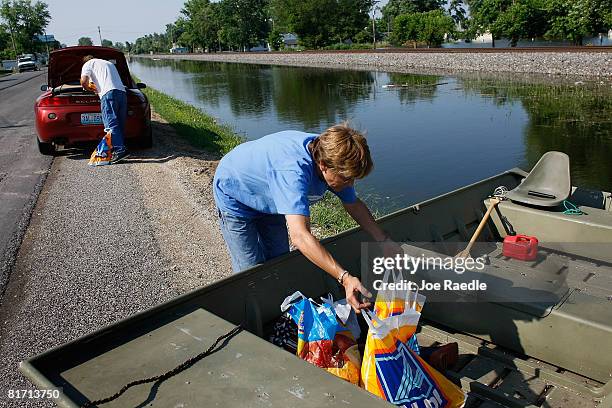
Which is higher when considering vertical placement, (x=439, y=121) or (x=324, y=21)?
(x=324, y=21)

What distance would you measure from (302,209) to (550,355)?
179cm

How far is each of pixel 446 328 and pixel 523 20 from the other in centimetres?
4621

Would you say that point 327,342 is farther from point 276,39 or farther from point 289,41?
point 289,41

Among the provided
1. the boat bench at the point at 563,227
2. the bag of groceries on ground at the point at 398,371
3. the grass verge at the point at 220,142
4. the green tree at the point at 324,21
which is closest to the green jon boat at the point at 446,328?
the boat bench at the point at 563,227

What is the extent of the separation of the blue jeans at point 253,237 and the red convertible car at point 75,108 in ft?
22.3

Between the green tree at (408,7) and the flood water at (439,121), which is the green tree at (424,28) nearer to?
the flood water at (439,121)

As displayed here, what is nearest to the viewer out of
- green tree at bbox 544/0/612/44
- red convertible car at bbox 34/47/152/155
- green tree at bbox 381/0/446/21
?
red convertible car at bbox 34/47/152/155

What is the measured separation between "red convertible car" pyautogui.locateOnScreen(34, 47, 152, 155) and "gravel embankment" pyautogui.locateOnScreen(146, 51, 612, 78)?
22.2 meters

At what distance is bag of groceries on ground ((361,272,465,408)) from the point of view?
2.56 meters

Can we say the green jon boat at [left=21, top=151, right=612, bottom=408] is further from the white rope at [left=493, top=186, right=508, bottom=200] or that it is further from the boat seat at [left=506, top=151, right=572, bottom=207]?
the white rope at [left=493, top=186, right=508, bottom=200]

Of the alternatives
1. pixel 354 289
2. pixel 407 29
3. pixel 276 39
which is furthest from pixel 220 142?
pixel 276 39

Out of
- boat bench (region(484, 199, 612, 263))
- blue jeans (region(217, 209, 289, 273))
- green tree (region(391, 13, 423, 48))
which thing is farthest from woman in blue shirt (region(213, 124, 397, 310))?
green tree (region(391, 13, 423, 48))

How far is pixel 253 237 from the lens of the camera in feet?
11.4

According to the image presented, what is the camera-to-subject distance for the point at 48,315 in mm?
4277
